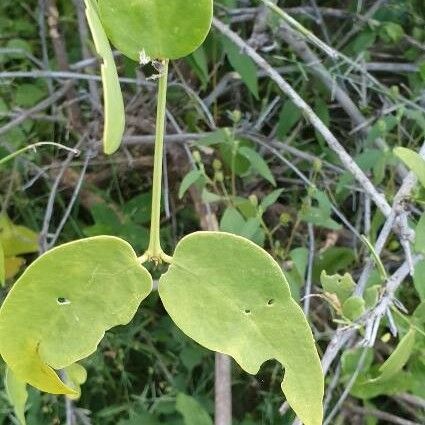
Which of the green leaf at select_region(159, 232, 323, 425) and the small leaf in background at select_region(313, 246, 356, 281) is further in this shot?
the small leaf in background at select_region(313, 246, 356, 281)

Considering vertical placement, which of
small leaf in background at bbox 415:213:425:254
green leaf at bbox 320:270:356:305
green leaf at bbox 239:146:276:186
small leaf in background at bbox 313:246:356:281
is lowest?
small leaf in background at bbox 313:246:356:281

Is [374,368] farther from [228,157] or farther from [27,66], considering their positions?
[27,66]

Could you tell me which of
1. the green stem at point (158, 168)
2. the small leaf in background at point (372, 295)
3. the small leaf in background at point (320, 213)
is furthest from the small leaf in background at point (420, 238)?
the green stem at point (158, 168)

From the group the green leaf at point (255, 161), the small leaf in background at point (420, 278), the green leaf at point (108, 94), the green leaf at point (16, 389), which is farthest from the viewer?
the green leaf at point (255, 161)

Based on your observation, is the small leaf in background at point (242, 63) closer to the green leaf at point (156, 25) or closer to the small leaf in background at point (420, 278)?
the small leaf in background at point (420, 278)

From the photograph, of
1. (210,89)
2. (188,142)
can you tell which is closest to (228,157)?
(188,142)

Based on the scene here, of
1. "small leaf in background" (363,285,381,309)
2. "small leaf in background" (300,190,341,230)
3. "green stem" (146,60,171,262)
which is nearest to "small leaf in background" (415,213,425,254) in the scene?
"small leaf in background" (363,285,381,309)

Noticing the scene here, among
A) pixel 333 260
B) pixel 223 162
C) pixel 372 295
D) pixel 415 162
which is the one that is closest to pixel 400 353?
pixel 372 295

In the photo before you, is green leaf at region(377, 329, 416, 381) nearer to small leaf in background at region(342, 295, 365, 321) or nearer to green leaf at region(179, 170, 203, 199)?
small leaf in background at region(342, 295, 365, 321)
